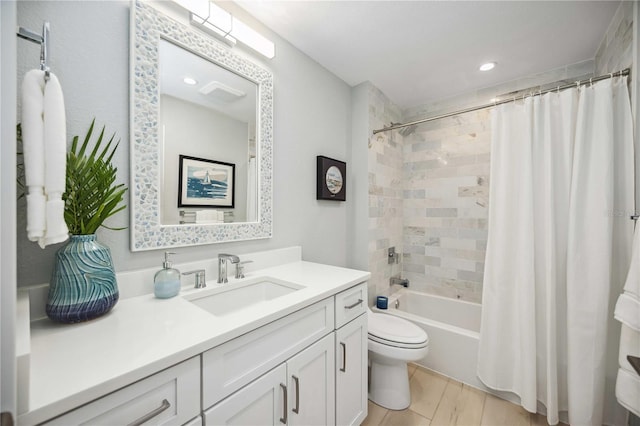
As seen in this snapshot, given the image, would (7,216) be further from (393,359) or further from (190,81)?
(393,359)

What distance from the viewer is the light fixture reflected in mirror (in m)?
1.14

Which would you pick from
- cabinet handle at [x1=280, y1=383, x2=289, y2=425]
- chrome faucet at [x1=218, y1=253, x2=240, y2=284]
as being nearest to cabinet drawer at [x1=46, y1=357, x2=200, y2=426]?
cabinet handle at [x1=280, y1=383, x2=289, y2=425]

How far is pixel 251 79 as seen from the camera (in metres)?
1.43

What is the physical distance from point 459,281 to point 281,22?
2568mm

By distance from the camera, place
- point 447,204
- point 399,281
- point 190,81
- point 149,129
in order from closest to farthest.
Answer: point 149,129, point 190,81, point 447,204, point 399,281

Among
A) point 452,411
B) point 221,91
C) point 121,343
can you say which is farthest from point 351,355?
point 221,91

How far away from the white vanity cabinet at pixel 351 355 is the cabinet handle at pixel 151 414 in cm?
74

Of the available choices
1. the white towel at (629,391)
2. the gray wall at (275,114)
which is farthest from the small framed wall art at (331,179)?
the white towel at (629,391)

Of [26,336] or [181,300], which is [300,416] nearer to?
[181,300]

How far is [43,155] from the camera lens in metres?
0.57

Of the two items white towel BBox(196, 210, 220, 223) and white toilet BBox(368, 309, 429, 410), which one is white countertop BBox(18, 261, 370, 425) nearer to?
white towel BBox(196, 210, 220, 223)

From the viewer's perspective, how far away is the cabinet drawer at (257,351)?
702 mm

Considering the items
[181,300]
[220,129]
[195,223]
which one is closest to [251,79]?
[220,129]

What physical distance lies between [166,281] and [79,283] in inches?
10.9
